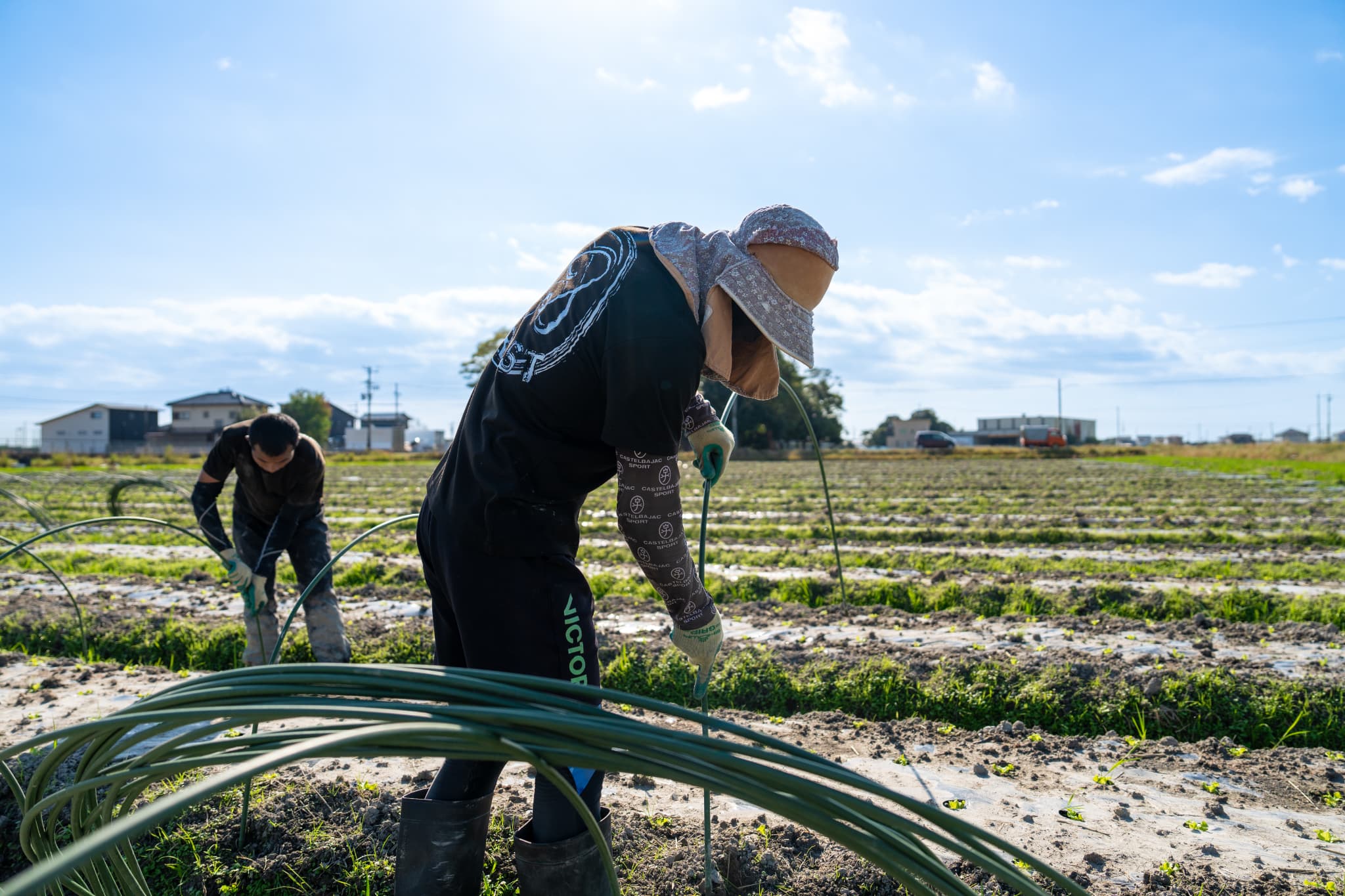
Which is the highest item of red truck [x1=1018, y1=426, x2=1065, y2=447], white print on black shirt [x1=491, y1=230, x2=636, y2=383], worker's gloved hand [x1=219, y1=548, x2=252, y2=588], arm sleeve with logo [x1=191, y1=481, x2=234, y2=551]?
red truck [x1=1018, y1=426, x2=1065, y2=447]

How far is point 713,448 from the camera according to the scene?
7.51 feet

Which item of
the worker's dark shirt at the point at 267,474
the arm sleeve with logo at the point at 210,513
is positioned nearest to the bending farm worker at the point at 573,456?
the worker's dark shirt at the point at 267,474

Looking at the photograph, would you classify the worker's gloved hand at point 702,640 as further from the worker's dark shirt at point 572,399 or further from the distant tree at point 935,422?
the distant tree at point 935,422

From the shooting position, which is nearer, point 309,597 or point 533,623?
point 533,623

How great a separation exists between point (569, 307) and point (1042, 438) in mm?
47954

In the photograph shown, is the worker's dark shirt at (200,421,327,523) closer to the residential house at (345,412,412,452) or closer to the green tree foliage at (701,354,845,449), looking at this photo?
the green tree foliage at (701,354,845,449)

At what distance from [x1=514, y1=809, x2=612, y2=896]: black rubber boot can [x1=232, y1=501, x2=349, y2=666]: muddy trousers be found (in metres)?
3.04

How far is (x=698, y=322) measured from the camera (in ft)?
5.53

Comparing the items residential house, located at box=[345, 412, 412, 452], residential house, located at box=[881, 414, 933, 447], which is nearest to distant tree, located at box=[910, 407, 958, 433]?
residential house, located at box=[881, 414, 933, 447]

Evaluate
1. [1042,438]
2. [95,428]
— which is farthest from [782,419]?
[95,428]

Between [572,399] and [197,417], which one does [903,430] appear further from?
[572,399]

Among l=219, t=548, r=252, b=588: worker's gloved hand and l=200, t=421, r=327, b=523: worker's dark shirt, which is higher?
l=200, t=421, r=327, b=523: worker's dark shirt

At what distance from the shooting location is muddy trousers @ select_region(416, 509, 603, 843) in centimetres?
172

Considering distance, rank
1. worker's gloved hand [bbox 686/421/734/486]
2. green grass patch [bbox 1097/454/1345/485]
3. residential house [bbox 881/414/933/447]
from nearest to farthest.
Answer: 1. worker's gloved hand [bbox 686/421/734/486]
2. green grass patch [bbox 1097/454/1345/485]
3. residential house [bbox 881/414/933/447]
